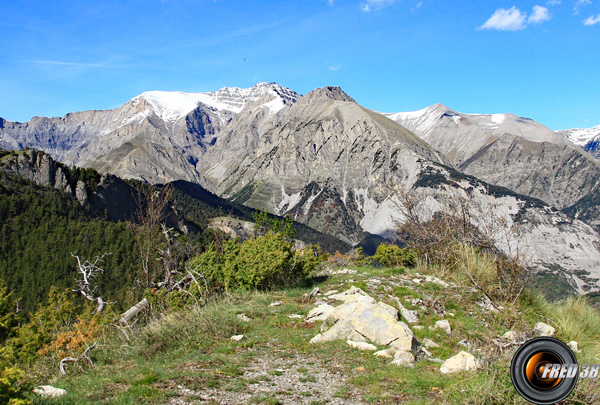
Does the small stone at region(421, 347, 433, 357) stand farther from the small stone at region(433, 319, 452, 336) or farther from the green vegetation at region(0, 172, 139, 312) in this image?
the green vegetation at region(0, 172, 139, 312)

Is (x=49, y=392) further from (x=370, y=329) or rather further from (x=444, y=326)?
(x=444, y=326)

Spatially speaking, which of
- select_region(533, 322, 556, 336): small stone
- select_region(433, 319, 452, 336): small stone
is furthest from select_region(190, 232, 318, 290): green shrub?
select_region(533, 322, 556, 336): small stone

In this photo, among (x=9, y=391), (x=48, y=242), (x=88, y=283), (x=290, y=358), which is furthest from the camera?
(x=48, y=242)

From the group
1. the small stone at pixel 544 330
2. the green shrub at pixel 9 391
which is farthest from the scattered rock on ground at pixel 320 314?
the green shrub at pixel 9 391

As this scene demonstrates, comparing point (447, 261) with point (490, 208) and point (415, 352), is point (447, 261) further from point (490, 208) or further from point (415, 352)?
point (415, 352)

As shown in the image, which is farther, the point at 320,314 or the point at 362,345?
the point at 320,314

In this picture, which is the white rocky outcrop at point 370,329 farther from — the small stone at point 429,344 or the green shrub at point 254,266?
the green shrub at point 254,266

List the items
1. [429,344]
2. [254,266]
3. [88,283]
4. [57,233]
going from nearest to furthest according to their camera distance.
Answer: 1. [429,344]
2. [254,266]
3. [88,283]
4. [57,233]

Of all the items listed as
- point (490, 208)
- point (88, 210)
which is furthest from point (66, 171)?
point (490, 208)

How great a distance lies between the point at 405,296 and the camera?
46.4ft

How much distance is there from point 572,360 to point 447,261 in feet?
43.8

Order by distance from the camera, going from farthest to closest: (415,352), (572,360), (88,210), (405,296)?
1. (88,210)
2. (405,296)
3. (415,352)
4. (572,360)

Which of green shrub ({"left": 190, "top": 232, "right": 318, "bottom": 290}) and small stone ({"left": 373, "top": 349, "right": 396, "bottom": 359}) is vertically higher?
green shrub ({"left": 190, "top": 232, "right": 318, "bottom": 290})

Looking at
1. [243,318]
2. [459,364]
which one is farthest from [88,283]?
[459,364]
